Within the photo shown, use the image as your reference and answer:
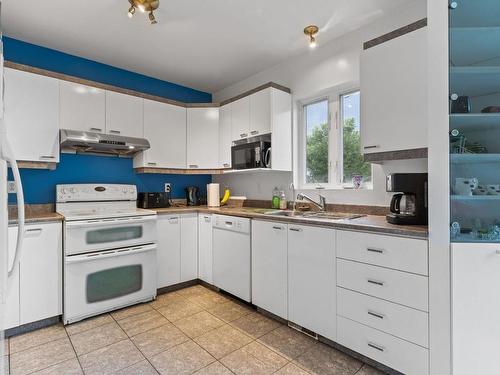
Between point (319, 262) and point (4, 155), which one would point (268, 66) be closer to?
point (319, 262)

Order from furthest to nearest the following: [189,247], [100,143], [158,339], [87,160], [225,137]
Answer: [225,137], [189,247], [87,160], [100,143], [158,339]

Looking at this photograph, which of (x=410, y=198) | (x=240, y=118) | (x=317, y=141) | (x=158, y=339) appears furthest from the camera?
(x=240, y=118)

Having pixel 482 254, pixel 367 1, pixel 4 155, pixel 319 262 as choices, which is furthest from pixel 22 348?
pixel 367 1

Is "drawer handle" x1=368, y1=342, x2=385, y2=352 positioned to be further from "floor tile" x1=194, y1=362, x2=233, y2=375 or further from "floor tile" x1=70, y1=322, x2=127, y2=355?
"floor tile" x1=70, y1=322, x2=127, y2=355

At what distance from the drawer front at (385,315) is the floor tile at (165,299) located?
5.51 feet

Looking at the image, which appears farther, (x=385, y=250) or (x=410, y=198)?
(x=410, y=198)

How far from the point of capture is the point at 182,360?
1831 mm

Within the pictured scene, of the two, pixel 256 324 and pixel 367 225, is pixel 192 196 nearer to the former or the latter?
pixel 256 324

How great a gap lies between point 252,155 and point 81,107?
178cm

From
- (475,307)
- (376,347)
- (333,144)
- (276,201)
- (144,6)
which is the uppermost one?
(144,6)

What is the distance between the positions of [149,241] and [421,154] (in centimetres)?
246

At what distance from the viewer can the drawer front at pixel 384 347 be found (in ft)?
5.00

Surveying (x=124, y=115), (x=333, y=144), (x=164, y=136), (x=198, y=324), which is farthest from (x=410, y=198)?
(x=124, y=115)

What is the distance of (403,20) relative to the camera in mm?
2199
